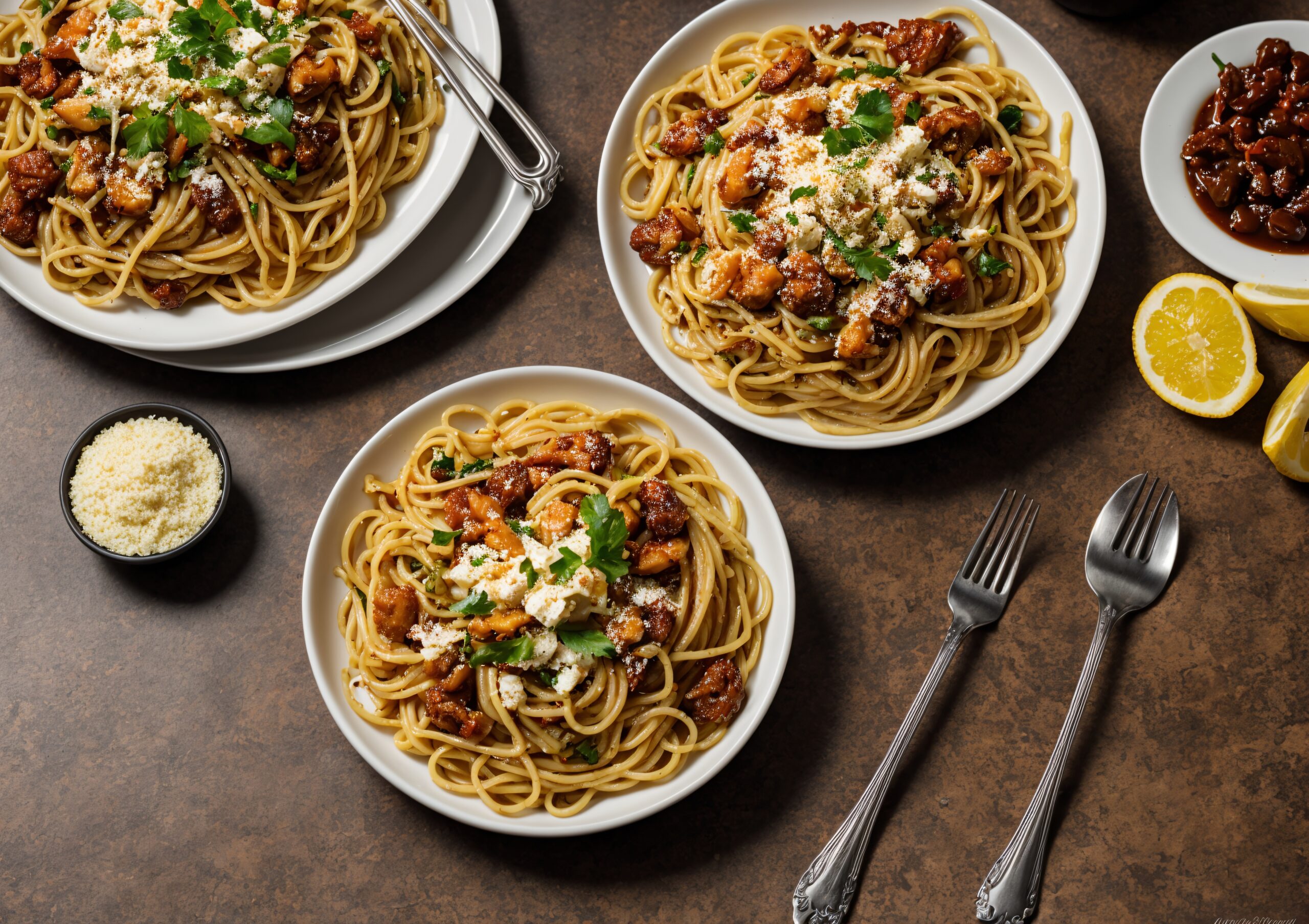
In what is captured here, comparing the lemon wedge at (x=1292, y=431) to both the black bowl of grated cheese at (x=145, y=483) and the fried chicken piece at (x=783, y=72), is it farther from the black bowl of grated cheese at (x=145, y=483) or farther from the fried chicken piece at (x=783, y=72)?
the black bowl of grated cheese at (x=145, y=483)

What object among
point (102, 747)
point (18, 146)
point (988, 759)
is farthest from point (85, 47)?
point (988, 759)

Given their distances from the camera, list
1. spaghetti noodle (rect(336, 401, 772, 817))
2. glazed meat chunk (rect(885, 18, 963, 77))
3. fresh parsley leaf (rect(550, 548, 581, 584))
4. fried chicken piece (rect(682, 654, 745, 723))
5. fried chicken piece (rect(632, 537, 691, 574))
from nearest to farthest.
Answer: fresh parsley leaf (rect(550, 548, 581, 584)), spaghetti noodle (rect(336, 401, 772, 817)), fried chicken piece (rect(632, 537, 691, 574)), fried chicken piece (rect(682, 654, 745, 723)), glazed meat chunk (rect(885, 18, 963, 77))

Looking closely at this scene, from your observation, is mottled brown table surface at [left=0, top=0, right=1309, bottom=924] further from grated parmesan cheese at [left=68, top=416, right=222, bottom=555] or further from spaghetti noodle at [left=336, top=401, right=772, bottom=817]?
spaghetti noodle at [left=336, top=401, right=772, bottom=817]

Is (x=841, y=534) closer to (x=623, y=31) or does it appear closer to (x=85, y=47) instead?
(x=623, y=31)

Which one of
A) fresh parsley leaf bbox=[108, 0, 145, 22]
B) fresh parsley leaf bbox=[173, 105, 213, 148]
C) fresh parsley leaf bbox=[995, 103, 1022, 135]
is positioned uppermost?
fresh parsley leaf bbox=[108, 0, 145, 22]

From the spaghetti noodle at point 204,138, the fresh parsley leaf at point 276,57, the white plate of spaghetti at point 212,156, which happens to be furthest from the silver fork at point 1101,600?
the fresh parsley leaf at point 276,57

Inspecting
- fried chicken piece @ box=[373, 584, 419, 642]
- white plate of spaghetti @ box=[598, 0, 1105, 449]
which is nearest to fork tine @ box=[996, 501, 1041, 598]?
white plate of spaghetti @ box=[598, 0, 1105, 449]

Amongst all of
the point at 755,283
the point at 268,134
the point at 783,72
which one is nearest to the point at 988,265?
the point at 755,283

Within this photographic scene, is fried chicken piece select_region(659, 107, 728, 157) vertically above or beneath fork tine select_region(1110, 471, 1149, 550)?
above
